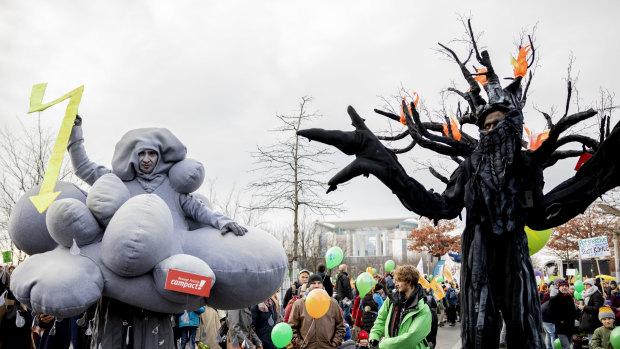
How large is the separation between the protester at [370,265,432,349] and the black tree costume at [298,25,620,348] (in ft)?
4.45

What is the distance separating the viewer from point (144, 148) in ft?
13.0

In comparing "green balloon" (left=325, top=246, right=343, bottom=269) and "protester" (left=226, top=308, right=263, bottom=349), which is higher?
"green balloon" (left=325, top=246, right=343, bottom=269)

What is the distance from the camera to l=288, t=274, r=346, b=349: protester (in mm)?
6062

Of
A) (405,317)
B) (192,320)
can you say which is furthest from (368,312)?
(405,317)

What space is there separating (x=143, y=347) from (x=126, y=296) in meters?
0.57

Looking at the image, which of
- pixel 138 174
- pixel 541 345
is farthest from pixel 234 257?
pixel 541 345

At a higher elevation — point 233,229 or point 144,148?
point 144,148

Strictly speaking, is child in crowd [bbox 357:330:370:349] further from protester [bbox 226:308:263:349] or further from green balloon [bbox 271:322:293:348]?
green balloon [bbox 271:322:293:348]

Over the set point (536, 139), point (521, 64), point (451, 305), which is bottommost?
point (451, 305)

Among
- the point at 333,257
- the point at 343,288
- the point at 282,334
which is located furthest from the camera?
the point at 333,257

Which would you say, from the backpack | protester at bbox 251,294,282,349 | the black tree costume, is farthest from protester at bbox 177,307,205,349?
the backpack

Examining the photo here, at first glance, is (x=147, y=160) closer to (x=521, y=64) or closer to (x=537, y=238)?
(x=521, y=64)

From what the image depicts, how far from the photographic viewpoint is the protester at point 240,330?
7055 mm

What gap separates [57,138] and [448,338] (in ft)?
42.1
